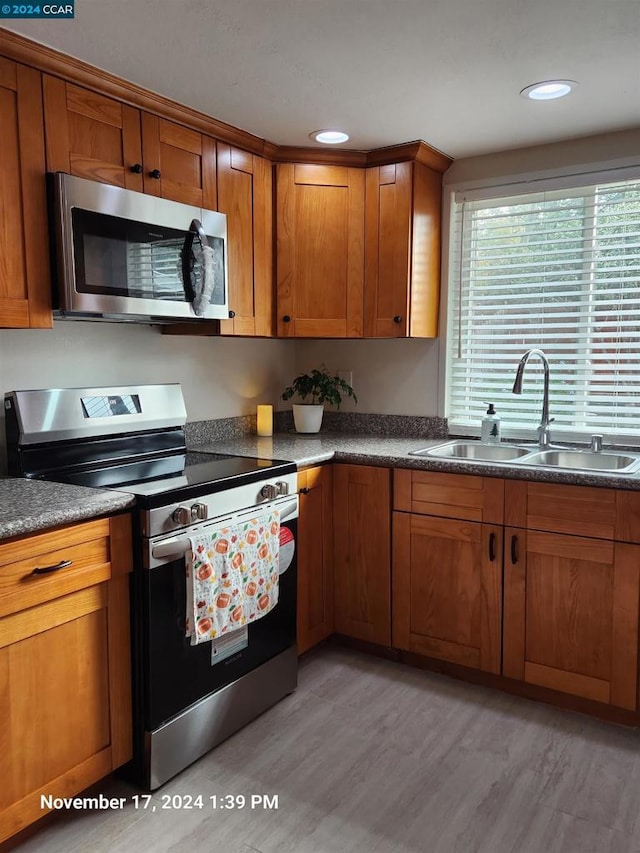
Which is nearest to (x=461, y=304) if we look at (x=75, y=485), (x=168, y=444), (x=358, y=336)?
(x=358, y=336)

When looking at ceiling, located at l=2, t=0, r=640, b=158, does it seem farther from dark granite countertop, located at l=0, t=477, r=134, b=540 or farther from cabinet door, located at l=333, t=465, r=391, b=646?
cabinet door, located at l=333, t=465, r=391, b=646

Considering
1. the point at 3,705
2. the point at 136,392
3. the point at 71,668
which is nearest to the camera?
the point at 3,705

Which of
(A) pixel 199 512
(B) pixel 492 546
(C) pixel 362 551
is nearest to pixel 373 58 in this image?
(A) pixel 199 512

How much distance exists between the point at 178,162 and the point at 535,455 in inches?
71.2

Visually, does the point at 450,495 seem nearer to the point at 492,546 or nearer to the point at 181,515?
the point at 492,546

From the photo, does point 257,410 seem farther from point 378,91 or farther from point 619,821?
point 619,821

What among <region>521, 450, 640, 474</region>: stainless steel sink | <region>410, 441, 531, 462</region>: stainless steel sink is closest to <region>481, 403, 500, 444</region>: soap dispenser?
<region>410, 441, 531, 462</region>: stainless steel sink

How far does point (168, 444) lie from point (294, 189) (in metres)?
1.25

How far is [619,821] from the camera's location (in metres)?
1.83

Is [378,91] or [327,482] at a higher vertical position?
[378,91]

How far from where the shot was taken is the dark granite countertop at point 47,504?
5.28ft

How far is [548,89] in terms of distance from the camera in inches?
88.8

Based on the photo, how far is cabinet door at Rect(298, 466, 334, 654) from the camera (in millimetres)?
2646

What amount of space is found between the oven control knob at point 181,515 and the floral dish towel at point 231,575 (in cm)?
7
